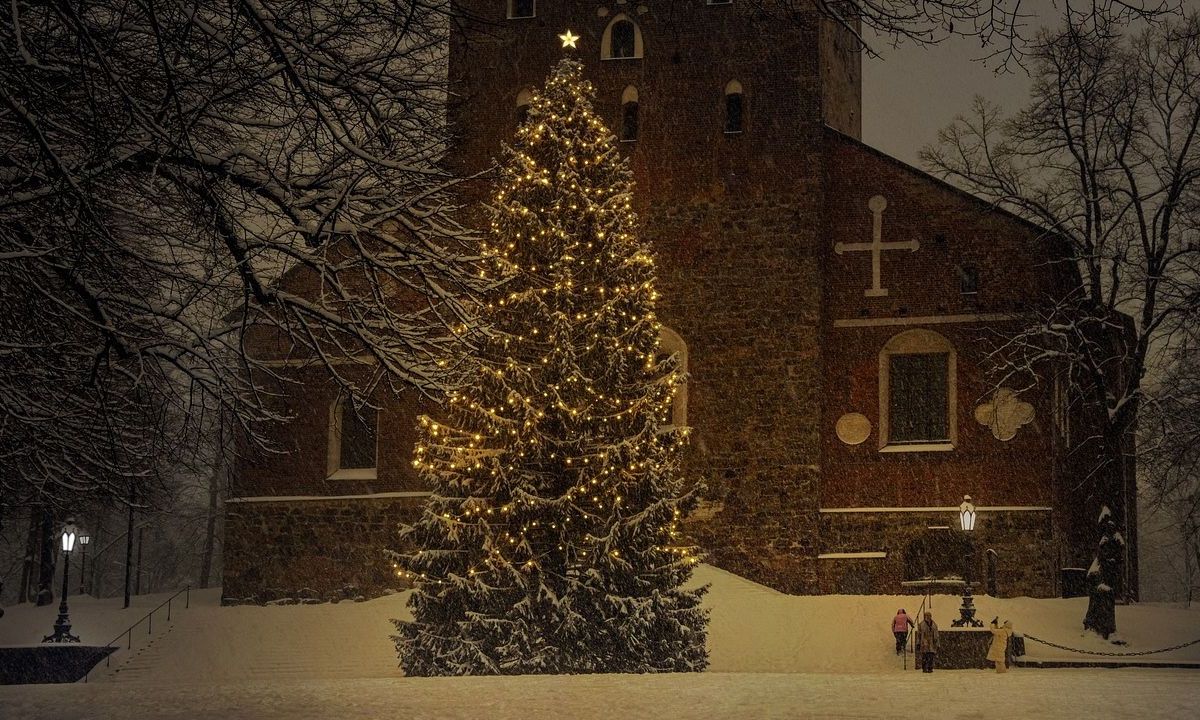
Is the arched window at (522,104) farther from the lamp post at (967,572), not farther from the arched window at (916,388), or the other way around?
the lamp post at (967,572)

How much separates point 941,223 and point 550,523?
489 inches

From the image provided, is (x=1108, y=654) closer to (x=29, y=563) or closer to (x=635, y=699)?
(x=635, y=699)

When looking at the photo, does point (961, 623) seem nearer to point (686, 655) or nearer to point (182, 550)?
point (686, 655)

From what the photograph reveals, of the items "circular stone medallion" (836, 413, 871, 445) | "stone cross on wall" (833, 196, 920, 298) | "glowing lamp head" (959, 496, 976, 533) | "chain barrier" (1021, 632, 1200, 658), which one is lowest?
"chain barrier" (1021, 632, 1200, 658)

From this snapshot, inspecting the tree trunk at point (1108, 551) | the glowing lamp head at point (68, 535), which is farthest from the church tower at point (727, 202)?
the glowing lamp head at point (68, 535)

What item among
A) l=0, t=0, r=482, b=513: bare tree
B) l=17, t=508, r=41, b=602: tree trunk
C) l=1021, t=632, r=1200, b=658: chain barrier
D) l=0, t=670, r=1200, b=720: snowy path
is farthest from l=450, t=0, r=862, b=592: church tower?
l=17, t=508, r=41, b=602: tree trunk

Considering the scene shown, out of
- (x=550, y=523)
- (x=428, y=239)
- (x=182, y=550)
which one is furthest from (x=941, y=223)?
(x=182, y=550)

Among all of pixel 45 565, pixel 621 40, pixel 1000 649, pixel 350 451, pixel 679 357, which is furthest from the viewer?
pixel 45 565

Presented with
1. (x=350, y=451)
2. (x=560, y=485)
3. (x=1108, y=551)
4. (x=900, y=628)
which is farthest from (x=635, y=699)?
(x=350, y=451)

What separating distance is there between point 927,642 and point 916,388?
8104 mm

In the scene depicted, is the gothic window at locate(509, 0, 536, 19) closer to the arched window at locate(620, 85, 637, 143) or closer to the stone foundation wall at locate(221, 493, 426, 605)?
the arched window at locate(620, 85, 637, 143)

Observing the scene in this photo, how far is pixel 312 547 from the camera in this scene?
3123 centimetres

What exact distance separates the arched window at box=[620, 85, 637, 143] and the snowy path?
18.3m

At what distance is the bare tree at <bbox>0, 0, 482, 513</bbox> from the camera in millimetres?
9695
